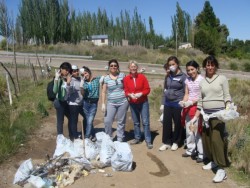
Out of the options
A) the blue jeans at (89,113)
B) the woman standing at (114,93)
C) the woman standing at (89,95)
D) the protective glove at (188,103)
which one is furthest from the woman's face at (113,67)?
the protective glove at (188,103)

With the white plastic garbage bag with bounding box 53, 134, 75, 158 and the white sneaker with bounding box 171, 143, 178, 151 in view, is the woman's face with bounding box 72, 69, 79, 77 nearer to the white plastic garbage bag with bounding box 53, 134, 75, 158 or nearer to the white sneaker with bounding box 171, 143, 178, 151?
the white plastic garbage bag with bounding box 53, 134, 75, 158

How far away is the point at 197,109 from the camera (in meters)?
5.29

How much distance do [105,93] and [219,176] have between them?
8.46 feet

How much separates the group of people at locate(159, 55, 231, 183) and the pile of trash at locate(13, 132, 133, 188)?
119 centimetres

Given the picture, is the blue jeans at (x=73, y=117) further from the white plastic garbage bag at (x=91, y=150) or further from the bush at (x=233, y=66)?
the bush at (x=233, y=66)

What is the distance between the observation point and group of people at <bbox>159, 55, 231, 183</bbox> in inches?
195

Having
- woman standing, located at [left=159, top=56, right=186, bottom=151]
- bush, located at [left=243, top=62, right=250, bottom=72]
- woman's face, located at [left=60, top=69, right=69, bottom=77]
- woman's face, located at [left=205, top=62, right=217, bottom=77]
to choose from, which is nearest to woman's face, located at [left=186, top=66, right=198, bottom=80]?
woman standing, located at [left=159, top=56, right=186, bottom=151]

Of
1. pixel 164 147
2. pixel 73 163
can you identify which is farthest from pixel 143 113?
pixel 73 163

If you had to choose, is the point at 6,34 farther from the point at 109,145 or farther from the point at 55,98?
the point at 109,145

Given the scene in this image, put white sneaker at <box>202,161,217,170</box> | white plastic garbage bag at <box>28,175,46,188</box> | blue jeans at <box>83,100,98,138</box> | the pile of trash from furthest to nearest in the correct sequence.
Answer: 1. blue jeans at <box>83,100,98,138</box>
2. white sneaker at <box>202,161,217,170</box>
3. the pile of trash
4. white plastic garbage bag at <box>28,175,46,188</box>

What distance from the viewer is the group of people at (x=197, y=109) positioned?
4.95 m

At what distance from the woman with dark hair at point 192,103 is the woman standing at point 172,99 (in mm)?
203

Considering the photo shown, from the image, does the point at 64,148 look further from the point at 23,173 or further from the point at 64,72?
the point at 64,72

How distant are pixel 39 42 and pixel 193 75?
136ft
